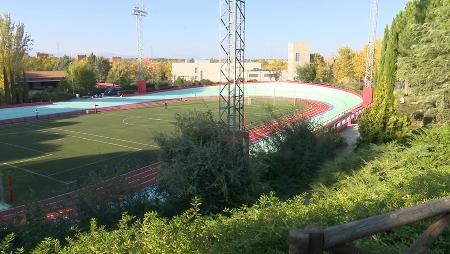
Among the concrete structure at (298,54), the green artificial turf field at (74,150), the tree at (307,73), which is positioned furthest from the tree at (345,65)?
the green artificial turf field at (74,150)

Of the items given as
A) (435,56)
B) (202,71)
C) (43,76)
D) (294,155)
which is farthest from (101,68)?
(435,56)

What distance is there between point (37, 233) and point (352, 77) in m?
83.7

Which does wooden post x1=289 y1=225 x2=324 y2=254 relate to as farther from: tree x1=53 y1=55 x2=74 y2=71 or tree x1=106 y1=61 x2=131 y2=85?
tree x1=53 y1=55 x2=74 y2=71

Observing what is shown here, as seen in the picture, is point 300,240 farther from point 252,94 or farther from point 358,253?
point 252,94

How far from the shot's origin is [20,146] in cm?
2922

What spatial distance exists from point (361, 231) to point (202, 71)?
115m

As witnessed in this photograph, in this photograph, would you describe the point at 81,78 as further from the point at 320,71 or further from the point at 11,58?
the point at 320,71

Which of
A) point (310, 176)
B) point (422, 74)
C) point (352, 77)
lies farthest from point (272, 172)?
point (352, 77)

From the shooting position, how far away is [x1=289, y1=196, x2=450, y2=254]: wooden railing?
251cm

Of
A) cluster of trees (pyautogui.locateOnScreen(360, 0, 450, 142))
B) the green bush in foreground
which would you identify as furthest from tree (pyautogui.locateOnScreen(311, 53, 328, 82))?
the green bush in foreground

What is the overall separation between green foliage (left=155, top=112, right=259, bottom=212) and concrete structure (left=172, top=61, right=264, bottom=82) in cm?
9537

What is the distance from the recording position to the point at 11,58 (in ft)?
188

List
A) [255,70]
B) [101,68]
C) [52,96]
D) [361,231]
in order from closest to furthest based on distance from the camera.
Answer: [361,231] < [52,96] < [101,68] < [255,70]

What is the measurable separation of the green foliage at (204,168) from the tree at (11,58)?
50220 mm
